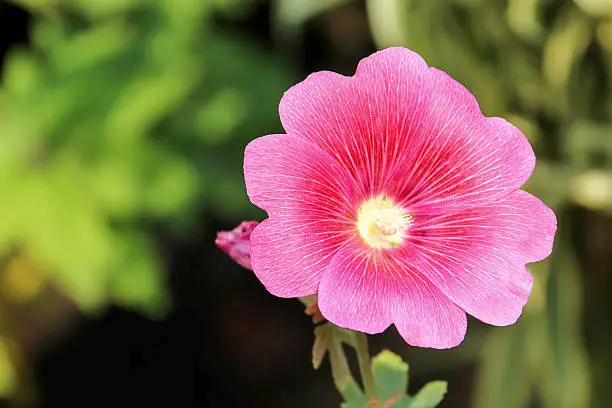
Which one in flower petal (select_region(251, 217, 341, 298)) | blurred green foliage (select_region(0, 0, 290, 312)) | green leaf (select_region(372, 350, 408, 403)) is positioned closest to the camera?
flower petal (select_region(251, 217, 341, 298))

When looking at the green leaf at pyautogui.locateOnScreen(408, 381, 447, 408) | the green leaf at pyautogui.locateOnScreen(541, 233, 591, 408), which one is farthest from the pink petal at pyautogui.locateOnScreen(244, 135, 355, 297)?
the green leaf at pyautogui.locateOnScreen(541, 233, 591, 408)

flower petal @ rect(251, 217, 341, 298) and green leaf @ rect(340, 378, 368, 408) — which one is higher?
flower petal @ rect(251, 217, 341, 298)

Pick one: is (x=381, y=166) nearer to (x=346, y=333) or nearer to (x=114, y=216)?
(x=346, y=333)

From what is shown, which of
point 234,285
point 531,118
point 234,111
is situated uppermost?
point 234,111

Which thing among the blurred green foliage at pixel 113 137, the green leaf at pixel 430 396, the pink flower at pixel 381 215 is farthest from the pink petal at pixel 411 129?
the blurred green foliage at pixel 113 137

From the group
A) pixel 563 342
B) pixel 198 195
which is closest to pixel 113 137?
pixel 198 195

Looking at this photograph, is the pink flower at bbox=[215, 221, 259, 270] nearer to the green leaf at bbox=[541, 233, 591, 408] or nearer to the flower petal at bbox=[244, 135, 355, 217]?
the flower petal at bbox=[244, 135, 355, 217]

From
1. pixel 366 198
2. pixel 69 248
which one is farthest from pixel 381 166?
pixel 69 248
